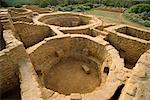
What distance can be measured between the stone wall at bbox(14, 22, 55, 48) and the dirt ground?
2979 millimetres

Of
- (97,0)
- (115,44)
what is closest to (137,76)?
(115,44)

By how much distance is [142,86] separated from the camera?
14.0ft

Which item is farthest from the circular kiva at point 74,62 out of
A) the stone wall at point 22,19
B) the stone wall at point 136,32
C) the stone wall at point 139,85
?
the stone wall at point 22,19

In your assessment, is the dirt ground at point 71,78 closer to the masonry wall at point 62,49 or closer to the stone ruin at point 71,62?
the stone ruin at point 71,62

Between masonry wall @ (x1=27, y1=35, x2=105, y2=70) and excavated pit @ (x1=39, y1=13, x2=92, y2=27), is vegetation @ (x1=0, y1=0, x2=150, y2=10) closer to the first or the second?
excavated pit @ (x1=39, y1=13, x2=92, y2=27)

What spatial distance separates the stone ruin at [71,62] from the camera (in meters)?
6.36

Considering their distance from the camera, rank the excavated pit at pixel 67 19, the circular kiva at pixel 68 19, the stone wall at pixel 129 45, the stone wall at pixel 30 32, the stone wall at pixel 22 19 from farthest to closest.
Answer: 1. the excavated pit at pixel 67 19
2. the circular kiva at pixel 68 19
3. the stone wall at pixel 22 19
4. the stone wall at pixel 30 32
5. the stone wall at pixel 129 45

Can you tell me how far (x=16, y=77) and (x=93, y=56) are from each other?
17.7ft

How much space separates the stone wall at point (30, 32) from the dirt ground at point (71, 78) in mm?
2979

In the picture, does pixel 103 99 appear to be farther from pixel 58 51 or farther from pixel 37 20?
pixel 37 20

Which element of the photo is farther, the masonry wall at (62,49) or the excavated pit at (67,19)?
the excavated pit at (67,19)

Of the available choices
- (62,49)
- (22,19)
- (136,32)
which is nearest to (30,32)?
(22,19)

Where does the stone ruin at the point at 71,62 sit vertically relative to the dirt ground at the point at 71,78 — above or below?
above

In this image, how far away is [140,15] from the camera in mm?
24562
